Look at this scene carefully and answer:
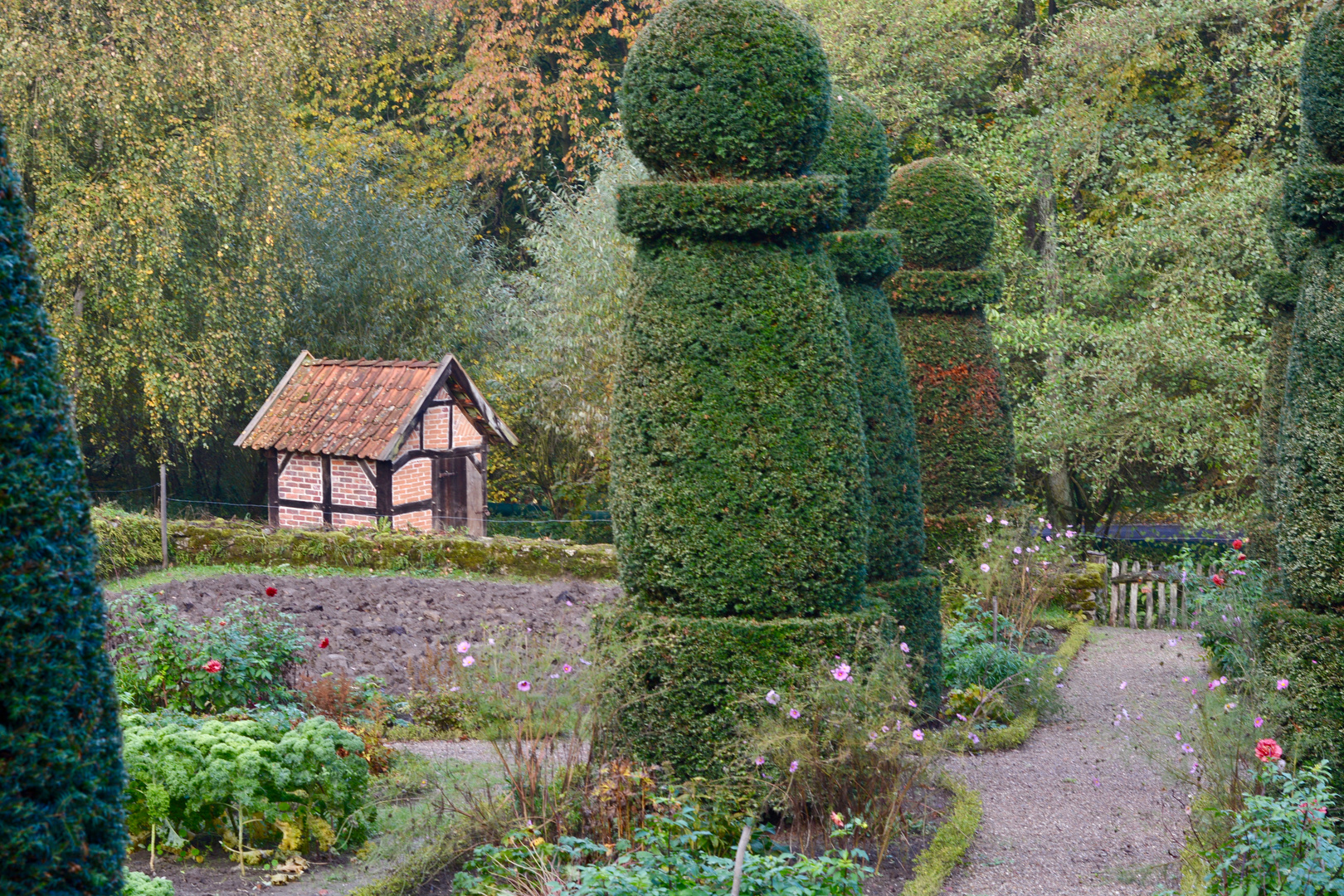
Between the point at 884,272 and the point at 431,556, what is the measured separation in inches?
338

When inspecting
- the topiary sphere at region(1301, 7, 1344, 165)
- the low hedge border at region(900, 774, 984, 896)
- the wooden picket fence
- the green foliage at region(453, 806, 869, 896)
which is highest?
the topiary sphere at region(1301, 7, 1344, 165)

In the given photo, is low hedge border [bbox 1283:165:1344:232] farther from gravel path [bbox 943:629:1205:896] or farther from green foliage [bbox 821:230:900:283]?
green foliage [bbox 821:230:900:283]

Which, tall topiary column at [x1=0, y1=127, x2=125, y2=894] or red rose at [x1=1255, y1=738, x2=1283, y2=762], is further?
red rose at [x1=1255, y1=738, x2=1283, y2=762]

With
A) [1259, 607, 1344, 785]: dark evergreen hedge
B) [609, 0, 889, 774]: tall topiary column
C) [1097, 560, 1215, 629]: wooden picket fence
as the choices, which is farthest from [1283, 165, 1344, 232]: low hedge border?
[1097, 560, 1215, 629]: wooden picket fence

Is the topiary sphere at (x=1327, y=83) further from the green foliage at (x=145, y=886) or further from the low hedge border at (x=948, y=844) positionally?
the green foliage at (x=145, y=886)

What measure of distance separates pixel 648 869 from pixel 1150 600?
12.0 meters

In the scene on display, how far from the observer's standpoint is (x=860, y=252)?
871cm

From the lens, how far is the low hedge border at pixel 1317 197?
5891 millimetres

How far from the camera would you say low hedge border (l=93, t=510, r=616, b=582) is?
1520 centimetres

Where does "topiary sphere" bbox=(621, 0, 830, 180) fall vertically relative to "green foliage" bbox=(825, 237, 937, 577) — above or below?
above

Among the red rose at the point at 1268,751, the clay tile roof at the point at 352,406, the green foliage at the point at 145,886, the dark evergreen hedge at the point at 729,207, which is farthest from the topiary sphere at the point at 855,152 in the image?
the clay tile roof at the point at 352,406

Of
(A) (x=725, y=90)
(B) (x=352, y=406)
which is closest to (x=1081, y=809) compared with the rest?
(A) (x=725, y=90)

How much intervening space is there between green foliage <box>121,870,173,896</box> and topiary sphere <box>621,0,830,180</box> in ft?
15.4

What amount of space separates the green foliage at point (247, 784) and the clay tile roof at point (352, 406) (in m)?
9.89
